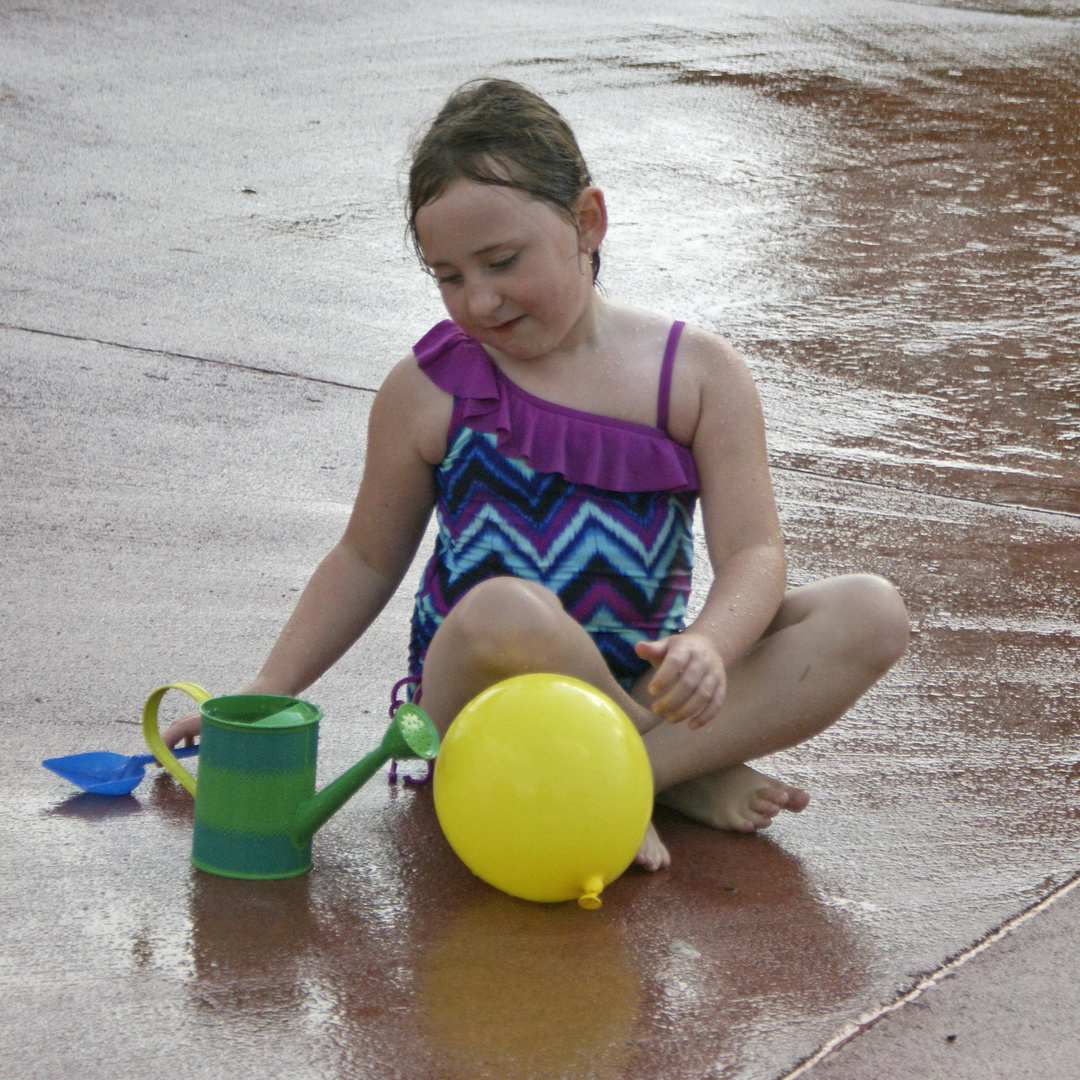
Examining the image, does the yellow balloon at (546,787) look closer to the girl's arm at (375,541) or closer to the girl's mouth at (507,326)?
the girl's arm at (375,541)

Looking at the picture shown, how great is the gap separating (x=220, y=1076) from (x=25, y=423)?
2.82 meters

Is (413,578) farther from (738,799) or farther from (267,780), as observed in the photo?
(267,780)

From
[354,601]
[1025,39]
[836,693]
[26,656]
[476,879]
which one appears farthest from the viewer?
[1025,39]

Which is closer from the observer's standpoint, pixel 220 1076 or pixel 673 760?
pixel 220 1076

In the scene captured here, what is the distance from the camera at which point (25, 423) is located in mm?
4105

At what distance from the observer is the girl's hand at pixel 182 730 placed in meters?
2.41

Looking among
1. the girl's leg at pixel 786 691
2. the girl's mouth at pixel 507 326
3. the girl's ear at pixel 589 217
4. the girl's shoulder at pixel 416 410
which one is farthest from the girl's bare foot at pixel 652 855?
the girl's ear at pixel 589 217

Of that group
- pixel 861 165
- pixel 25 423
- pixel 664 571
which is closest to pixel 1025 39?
pixel 861 165

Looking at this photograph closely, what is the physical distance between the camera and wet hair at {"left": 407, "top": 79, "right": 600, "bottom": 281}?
2232 millimetres

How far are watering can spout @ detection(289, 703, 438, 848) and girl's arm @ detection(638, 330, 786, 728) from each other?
435 millimetres

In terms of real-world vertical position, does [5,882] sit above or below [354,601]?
below

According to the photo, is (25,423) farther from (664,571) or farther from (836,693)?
(836,693)

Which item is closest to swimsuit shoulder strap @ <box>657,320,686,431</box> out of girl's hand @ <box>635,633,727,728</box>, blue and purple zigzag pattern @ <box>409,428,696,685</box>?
blue and purple zigzag pattern @ <box>409,428,696,685</box>

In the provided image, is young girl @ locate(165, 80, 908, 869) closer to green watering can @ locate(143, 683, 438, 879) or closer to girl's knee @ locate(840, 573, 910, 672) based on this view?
girl's knee @ locate(840, 573, 910, 672)
